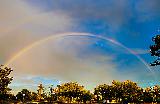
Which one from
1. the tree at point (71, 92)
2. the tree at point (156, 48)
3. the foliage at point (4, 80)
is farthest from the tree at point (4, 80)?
the tree at point (156, 48)

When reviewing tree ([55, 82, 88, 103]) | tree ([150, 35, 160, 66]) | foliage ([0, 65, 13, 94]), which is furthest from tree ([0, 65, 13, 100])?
tree ([150, 35, 160, 66])

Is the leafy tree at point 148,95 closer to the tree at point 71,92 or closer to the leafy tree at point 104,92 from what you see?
the leafy tree at point 104,92

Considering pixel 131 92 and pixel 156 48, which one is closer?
pixel 156 48

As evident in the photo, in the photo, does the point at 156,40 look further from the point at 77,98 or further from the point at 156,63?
the point at 77,98

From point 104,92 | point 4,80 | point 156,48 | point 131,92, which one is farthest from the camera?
point 104,92

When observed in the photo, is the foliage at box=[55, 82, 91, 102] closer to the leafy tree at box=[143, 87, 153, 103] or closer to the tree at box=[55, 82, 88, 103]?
the tree at box=[55, 82, 88, 103]

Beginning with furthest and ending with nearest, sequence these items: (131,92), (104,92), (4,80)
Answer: (104,92) < (131,92) < (4,80)

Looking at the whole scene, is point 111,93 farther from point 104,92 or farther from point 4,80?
point 4,80

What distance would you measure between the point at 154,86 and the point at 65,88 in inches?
2329

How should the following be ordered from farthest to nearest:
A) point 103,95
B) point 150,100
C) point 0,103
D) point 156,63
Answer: point 103,95
point 150,100
point 0,103
point 156,63

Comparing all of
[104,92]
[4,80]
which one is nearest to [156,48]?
[4,80]

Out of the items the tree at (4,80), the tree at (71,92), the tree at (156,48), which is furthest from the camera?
the tree at (71,92)

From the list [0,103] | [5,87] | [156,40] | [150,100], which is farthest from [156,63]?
[150,100]

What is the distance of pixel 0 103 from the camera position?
10456 cm
